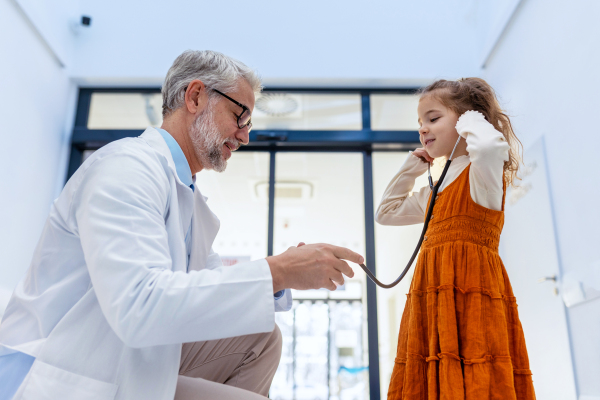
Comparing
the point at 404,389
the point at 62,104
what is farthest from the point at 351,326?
the point at 62,104

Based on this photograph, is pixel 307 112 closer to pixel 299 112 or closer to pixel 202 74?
pixel 299 112

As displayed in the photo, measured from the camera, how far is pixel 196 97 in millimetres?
1419

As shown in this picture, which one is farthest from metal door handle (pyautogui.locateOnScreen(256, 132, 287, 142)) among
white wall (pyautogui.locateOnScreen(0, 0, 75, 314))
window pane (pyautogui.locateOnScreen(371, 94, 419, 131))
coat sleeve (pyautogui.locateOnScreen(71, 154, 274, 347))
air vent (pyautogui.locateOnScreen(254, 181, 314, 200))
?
coat sleeve (pyautogui.locateOnScreen(71, 154, 274, 347))

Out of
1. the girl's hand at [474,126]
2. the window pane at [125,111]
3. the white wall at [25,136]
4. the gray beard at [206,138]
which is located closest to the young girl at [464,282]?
the girl's hand at [474,126]

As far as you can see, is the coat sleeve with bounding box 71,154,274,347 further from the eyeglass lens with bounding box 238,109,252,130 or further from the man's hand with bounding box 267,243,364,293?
the eyeglass lens with bounding box 238,109,252,130

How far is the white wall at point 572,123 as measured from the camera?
188 cm

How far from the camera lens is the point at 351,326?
10.9 ft

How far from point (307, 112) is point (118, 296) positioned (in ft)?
9.61

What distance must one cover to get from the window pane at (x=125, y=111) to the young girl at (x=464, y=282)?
8.28 feet

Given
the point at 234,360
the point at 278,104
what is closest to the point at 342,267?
the point at 234,360

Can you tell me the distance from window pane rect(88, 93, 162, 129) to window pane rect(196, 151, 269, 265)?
60 cm

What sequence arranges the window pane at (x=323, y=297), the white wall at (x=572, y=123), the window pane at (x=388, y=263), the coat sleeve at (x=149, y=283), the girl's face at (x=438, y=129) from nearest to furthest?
the coat sleeve at (x=149, y=283)
the girl's face at (x=438, y=129)
the white wall at (x=572, y=123)
the window pane at (x=388, y=263)
the window pane at (x=323, y=297)

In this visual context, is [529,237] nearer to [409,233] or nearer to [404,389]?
[409,233]

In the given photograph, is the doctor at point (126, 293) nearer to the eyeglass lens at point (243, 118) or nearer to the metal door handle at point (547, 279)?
the eyeglass lens at point (243, 118)
